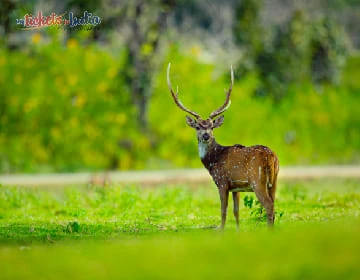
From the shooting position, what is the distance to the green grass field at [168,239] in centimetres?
761

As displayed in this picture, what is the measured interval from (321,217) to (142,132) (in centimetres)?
1222

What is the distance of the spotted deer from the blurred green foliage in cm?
1239

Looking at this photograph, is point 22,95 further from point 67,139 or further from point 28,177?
point 28,177

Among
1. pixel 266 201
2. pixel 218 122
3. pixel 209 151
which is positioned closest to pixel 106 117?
pixel 218 122

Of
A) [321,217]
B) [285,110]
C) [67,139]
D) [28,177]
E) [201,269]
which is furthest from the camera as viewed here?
[285,110]

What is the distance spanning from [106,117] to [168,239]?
14.7 m

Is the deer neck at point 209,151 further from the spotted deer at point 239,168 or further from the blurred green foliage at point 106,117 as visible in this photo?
the blurred green foliage at point 106,117

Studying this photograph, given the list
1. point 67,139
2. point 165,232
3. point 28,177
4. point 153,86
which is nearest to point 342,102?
point 153,86

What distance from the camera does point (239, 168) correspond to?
1066 centimetres

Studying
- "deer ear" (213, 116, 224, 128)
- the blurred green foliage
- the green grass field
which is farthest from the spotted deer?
the blurred green foliage

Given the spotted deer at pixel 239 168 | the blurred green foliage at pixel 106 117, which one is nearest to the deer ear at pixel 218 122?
the spotted deer at pixel 239 168

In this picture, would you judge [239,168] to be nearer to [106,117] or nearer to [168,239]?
[168,239]

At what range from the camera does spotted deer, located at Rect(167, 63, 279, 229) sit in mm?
10445

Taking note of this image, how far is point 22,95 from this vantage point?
2409cm
